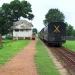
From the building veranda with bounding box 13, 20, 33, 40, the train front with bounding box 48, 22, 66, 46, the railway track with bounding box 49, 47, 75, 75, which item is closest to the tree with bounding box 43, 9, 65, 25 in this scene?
the building veranda with bounding box 13, 20, 33, 40

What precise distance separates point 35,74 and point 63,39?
34.0m

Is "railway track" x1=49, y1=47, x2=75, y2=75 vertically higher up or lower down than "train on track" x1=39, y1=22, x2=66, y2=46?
lower down

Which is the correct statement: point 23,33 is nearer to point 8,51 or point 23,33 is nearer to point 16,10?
point 16,10

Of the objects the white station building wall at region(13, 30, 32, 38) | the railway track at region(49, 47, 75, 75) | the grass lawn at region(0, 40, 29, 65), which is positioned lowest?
the railway track at region(49, 47, 75, 75)

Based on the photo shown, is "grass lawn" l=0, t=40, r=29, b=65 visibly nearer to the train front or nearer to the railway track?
the railway track

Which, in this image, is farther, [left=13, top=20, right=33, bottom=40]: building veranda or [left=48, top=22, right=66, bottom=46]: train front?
[left=13, top=20, right=33, bottom=40]: building veranda

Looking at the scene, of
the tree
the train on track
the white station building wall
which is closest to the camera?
the train on track

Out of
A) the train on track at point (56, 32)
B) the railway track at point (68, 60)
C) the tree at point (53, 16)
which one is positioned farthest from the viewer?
the tree at point (53, 16)

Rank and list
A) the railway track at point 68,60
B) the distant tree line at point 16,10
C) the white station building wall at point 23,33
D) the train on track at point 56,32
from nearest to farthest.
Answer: the railway track at point 68,60, the train on track at point 56,32, the white station building wall at point 23,33, the distant tree line at point 16,10

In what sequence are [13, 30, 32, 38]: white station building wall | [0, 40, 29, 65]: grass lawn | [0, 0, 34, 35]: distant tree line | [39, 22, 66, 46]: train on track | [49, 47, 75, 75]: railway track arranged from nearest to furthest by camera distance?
[49, 47, 75, 75]: railway track, [0, 40, 29, 65]: grass lawn, [39, 22, 66, 46]: train on track, [13, 30, 32, 38]: white station building wall, [0, 0, 34, 35]: distant tree line

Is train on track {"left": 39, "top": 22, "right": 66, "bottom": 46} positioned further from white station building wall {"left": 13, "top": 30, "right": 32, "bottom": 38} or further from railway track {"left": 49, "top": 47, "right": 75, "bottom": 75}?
white station building wall {"left": 13, "top": 30, "right": 32, "bottom": 38}

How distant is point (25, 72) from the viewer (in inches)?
733

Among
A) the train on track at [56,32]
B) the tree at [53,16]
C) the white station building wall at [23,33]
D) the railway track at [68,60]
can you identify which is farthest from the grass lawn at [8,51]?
the tree at [53,16]

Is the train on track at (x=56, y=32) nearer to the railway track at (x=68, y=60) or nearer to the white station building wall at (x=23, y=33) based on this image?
the railway track at (x=68, y=60)
